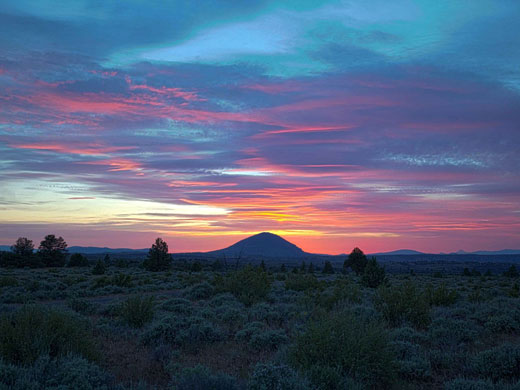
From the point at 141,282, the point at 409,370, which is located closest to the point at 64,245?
the point at 141,282

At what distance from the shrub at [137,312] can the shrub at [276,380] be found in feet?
26.3

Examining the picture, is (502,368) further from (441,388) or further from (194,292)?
(194,292)

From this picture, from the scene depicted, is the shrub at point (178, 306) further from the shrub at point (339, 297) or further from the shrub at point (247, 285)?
the shrub at point (339, 297)

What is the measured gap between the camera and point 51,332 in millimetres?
7879

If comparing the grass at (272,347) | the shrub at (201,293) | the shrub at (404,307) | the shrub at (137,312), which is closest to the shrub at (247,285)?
the shrub at (201,293)

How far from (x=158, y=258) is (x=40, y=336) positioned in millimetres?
43885

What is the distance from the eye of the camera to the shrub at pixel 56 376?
232 inches

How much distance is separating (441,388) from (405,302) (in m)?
6.27

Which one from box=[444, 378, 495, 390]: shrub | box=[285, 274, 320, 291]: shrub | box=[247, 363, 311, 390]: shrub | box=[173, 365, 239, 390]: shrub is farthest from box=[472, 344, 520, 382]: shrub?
box=[285, 274, 320, 291]: shrub

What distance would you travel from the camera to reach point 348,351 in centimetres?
715

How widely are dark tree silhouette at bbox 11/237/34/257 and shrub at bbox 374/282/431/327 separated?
57.1m

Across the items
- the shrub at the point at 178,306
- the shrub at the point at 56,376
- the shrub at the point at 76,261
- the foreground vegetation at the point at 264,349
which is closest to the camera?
the shrub at the point at 56,376

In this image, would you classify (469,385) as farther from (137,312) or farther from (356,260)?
(356,260)

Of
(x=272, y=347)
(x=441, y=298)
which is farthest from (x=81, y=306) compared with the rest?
(x=441, y=298)
